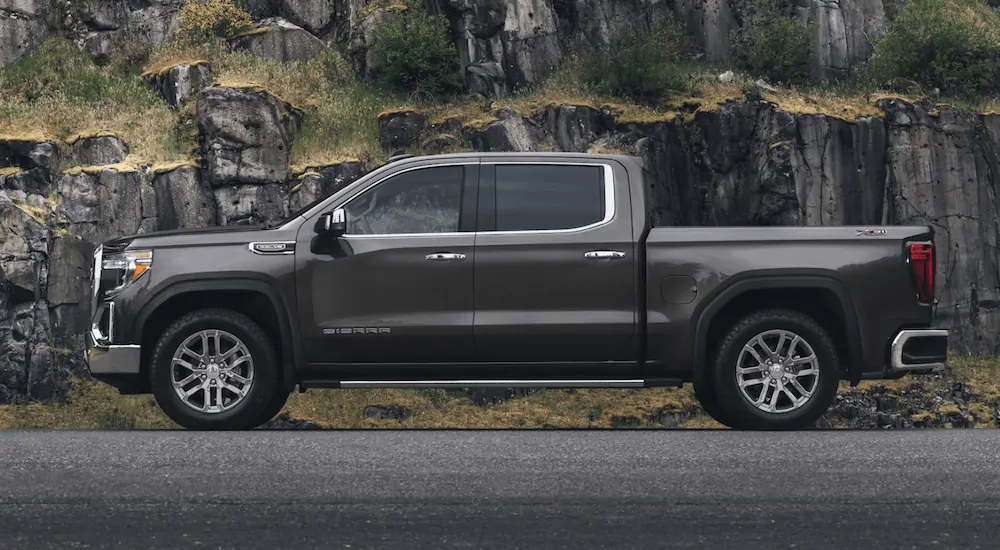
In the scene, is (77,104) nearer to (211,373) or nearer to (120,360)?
(120,360)

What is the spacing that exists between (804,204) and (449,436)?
29846mm

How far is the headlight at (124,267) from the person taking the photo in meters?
9.95

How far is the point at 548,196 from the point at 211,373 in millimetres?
2908

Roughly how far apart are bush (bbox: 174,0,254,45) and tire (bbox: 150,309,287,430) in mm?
32763

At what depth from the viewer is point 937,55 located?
40500mm

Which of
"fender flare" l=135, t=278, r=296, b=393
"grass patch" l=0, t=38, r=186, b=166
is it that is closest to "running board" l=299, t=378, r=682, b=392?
"fender flare" l=135, t=278, r=296, b=393

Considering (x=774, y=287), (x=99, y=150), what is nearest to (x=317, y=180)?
(x=99, y=150)

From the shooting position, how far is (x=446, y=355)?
9.76m

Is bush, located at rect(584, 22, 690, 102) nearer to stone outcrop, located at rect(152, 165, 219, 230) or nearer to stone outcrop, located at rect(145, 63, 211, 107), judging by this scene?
stone outcrop, located at rect(145, 63, 211, 107)

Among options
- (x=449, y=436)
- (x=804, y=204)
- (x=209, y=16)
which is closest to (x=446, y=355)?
(x=449, y=436)

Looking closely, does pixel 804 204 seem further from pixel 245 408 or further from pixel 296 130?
pixel 245 408

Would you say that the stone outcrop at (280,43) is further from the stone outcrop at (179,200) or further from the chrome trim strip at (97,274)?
the chrome trim strip at (97,274)

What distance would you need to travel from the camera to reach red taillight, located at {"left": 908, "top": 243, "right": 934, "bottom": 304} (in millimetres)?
9727

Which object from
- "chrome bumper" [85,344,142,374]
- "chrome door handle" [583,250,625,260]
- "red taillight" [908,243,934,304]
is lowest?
"chrome bumper" [85,344,142,374]
